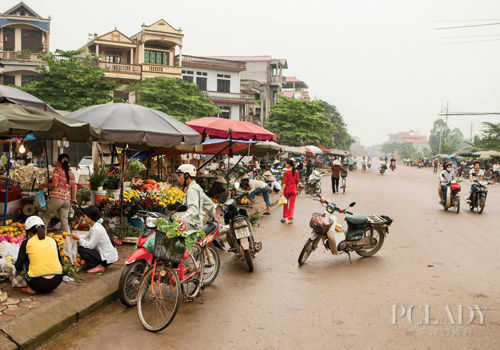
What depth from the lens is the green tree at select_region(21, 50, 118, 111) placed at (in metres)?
26.8

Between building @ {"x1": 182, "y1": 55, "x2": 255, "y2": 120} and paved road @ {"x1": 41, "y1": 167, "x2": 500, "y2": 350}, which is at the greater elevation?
building @ {"x1": 182, "y1": 55, "x2": 255, "y2": 120}

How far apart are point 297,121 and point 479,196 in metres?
34.3

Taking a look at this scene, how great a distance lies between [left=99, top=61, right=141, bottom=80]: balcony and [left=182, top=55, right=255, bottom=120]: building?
7.98 m

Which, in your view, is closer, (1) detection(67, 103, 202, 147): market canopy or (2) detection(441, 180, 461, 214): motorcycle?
(1) detection(67, 103, 202, 147): market canopy

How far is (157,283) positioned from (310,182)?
1544 centimetres

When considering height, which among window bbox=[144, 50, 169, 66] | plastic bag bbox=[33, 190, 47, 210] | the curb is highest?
window bbox=[144, 50, 169, 66]

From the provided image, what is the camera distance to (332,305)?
5191 mm

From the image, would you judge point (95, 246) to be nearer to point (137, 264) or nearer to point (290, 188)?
point (137, 264)

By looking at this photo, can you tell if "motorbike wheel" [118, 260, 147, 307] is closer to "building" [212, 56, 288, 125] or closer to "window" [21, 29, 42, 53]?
"window" [21, 29, 42, 53]

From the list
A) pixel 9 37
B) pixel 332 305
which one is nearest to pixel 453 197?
pixel 332 305

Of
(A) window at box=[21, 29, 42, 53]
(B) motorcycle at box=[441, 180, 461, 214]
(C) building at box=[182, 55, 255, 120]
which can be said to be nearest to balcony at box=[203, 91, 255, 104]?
(C) building at box=[182, 55, 255, 120]

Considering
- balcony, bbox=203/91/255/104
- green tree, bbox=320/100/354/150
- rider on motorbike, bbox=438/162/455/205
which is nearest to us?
rider on motorbike, bbox=438/162/455/205

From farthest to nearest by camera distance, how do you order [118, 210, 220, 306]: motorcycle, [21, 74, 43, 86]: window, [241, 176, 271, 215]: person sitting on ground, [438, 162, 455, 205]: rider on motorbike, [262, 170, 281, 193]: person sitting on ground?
[21, 74, 43, 86]: window
[262, 170, 281, 193]: person sitting on ground
[438, 162, 455, 205]: rider on motorbike
[241, 176, 271, 215]: person sitting on ground
[118, 210, 220, 306]: motorcycle

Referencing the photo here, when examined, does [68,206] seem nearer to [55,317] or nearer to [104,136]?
[104,136]
